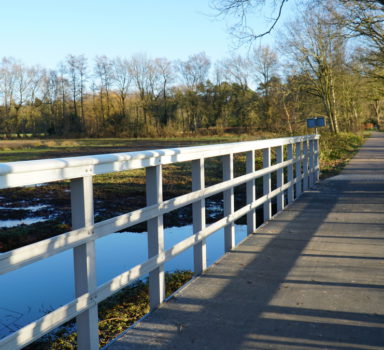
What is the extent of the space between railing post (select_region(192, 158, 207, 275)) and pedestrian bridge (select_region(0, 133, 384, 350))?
0.03ft

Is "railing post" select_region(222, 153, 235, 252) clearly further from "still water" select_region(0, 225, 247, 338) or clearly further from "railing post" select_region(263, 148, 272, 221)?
"railing post" select_region(263, 148, 272, 221)

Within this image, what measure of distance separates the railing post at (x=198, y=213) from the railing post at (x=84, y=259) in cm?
190

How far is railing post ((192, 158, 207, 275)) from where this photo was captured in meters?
4.76

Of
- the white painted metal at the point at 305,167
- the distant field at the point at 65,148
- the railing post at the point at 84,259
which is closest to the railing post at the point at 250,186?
the railing post at the point at 84,259

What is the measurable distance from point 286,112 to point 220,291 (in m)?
17.3

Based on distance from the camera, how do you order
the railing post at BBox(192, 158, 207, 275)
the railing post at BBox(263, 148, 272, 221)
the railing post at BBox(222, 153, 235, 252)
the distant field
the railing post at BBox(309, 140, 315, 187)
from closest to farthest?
the railing post at BBox(192, 158, 207, 275), the railing post at BBox(222, 153, 235, 252), the railing post at BBox(263, 148, 272, 221), the railing post at BBox(309, 140, 315, 187), the distant field

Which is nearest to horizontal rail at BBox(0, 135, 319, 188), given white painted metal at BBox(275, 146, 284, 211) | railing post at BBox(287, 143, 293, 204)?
white painted metal at BBox(275, 146, 284, 211)

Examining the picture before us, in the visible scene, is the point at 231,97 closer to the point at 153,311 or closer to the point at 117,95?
the point at 117,95

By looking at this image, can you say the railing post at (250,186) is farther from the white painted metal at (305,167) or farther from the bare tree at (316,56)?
the bare tree at (316,56)

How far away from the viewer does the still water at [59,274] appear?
5.82m

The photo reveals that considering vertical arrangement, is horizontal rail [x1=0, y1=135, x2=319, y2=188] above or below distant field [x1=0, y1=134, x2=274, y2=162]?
above

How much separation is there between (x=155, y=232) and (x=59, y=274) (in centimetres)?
390

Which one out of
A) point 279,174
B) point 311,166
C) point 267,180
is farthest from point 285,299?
point 311,166

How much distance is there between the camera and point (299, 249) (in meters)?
5.92
